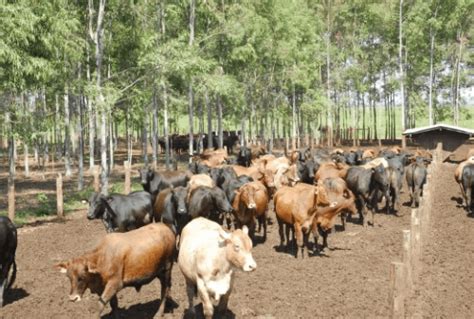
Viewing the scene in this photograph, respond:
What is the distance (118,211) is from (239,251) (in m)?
6.70

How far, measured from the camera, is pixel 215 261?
8172mm

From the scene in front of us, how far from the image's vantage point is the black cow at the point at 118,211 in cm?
1370

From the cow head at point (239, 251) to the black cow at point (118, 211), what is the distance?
20.7ft

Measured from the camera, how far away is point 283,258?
13.6 meters

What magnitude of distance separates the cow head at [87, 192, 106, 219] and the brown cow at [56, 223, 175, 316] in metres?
4.72

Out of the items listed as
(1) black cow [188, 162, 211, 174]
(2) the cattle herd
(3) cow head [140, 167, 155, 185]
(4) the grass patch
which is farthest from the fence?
(4) the grass patch

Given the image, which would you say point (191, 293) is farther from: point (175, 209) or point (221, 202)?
point (175, 209)

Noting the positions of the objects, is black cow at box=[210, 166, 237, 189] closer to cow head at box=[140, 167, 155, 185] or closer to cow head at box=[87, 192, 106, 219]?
cow head at box=[140, 167, 155, 185]

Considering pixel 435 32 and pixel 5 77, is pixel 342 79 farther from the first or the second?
pixel 5 77

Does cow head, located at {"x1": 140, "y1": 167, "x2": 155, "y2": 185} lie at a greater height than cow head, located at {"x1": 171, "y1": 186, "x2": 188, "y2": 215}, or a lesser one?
greater

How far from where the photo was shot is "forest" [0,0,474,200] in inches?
828

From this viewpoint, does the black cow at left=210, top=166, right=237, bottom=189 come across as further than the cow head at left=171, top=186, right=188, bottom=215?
Yes

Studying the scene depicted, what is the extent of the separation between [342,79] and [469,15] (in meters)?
14.5

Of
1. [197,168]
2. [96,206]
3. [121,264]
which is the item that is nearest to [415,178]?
[197,168]
